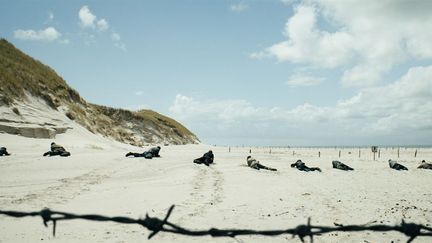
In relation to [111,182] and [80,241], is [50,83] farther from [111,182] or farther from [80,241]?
[80,241]

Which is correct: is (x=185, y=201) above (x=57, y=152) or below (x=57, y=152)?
below

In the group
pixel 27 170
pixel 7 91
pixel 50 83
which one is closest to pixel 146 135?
pixel 50 83

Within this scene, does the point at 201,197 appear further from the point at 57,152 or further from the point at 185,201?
the point at 57,152

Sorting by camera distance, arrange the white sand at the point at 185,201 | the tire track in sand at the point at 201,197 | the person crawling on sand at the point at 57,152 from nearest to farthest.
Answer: the white sand at the point at 185,201 < the tire track in sand at the point at 201,197 < the person crawling on sand at the point at 57,152

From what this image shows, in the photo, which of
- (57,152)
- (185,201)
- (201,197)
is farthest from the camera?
(57,152)

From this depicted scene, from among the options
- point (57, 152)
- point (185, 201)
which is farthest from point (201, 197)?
point (57, 152)

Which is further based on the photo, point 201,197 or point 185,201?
point 201,197

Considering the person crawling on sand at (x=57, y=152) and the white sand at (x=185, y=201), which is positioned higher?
the person crawling on sand at (x=57, y=152)

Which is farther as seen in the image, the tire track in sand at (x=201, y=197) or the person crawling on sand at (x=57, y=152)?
the person crawling on sand at (x=57, y=152)

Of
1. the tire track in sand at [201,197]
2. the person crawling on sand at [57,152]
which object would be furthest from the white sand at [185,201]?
the person crawling on sand at [57,152]

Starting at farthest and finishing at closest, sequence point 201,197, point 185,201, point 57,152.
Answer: point 57,152 → point 201,197 → point 185,201

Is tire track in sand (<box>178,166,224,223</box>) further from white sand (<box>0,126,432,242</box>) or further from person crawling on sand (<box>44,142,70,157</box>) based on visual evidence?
person crawling on sand (<box>44,142,70,157</box>)

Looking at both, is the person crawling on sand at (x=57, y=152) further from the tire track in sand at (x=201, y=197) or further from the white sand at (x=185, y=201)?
the tire track in sand at (x=201, y=197)

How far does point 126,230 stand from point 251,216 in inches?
129
